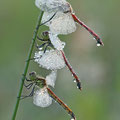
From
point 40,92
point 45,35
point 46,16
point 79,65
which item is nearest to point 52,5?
point 46,16

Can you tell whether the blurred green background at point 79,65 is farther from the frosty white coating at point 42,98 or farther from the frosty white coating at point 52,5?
the frosty white coating at point 52,5

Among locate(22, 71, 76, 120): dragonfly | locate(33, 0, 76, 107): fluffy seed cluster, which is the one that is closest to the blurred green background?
locate(22, 71, 76, 120): dragonfly

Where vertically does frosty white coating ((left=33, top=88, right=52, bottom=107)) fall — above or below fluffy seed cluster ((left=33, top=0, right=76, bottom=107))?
below

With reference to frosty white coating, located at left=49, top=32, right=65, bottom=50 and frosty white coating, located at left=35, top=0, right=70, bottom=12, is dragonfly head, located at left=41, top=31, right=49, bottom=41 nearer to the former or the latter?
frosty white coating, located at left=49, top=32, right=65, bottom=50

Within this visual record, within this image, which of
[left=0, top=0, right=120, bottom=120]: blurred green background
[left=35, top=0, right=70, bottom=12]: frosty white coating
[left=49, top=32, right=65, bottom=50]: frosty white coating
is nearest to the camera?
[left=35, top=0, right=70, bottom=12]: frosty white coating

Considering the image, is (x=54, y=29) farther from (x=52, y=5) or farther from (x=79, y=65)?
(x=79, y=65)

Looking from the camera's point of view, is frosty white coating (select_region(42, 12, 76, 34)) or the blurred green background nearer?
frosty white coating (select_region(42, 12, 76, 34))
